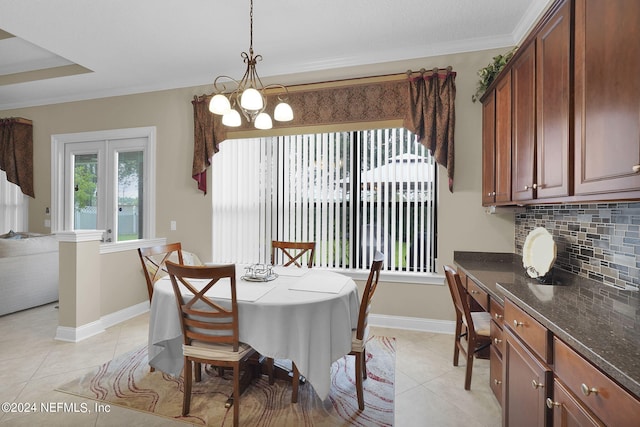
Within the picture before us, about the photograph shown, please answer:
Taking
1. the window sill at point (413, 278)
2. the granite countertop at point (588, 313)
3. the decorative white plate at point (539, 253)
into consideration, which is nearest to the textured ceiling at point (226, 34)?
the decorative white plate at point (539, 253)

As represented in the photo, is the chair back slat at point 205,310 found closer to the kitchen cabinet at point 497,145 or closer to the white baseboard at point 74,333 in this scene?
the white baseboard at point 74,333

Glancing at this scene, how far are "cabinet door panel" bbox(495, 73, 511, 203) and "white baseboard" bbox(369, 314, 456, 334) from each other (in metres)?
1.39

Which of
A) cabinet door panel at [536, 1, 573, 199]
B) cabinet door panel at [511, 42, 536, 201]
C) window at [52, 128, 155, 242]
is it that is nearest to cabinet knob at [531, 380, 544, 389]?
cabinet door panel at [536, 1, 573, 199]

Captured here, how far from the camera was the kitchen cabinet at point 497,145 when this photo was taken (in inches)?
92.7

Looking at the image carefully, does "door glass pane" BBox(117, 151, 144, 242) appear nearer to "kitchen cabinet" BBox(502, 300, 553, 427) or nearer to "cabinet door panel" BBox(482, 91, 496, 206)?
"cabinet door panel" BBox(482, 91, 496, 206)

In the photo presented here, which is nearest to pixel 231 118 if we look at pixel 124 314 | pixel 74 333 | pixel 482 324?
pixel 482 324

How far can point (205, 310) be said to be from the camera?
1.89 metres

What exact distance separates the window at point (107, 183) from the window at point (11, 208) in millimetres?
677

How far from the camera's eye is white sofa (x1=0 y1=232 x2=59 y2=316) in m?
3.57

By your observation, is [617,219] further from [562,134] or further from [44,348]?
[44,348]

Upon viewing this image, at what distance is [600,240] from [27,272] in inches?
215

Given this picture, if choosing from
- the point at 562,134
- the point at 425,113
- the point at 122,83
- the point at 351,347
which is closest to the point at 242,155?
the point at 122,83

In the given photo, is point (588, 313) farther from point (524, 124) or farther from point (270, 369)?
point (270, 369)

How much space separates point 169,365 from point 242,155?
2.46m
